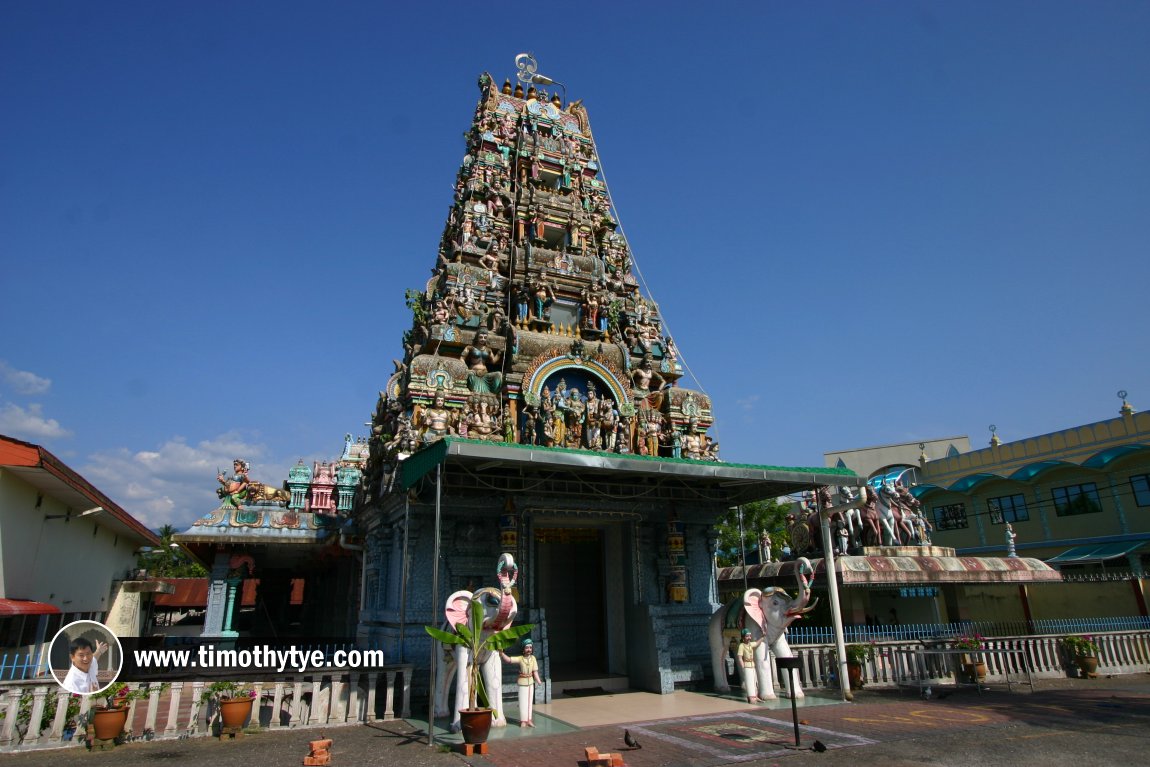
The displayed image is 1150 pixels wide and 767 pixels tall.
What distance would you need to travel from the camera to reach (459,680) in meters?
10.3

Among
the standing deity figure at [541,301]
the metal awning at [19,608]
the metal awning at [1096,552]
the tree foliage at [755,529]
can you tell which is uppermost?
the standing deity figure at [541,301]

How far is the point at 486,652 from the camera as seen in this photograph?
1016 centimetres

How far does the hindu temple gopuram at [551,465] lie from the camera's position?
44.8 ft

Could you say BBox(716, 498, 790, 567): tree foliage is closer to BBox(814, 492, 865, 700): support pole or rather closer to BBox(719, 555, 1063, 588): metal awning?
BBox(719, 555, 1063, 588): metal awning

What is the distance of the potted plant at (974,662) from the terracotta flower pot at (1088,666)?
3.03 m

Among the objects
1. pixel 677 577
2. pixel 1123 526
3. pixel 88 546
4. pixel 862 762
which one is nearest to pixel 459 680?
pixel 862 762

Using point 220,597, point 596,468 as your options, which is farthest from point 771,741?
point 220,597

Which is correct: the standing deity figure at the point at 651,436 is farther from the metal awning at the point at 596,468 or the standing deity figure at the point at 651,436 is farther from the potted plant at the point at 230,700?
the potted plant at the point at 230,700

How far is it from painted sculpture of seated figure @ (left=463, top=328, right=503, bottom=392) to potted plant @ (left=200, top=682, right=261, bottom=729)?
7.85 m

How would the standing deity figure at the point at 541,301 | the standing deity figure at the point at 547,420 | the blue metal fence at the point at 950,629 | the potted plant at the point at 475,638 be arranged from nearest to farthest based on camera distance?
the potted plant at the point at 475,638, the standing deity figure at the point at 547,420, the blue metal fence at the point at 950,629, the standing deity figure at the point at 541,301

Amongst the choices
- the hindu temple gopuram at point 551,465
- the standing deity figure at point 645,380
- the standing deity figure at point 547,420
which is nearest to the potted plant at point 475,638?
the hindu temple gopuram at point 551,465

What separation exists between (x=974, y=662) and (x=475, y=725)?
1215cm

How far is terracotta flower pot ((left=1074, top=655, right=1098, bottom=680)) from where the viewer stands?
1593 cm

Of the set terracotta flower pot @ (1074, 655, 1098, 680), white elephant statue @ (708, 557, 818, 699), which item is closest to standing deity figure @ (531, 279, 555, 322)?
white elephant statue @ (708, 557, 818, 699)
